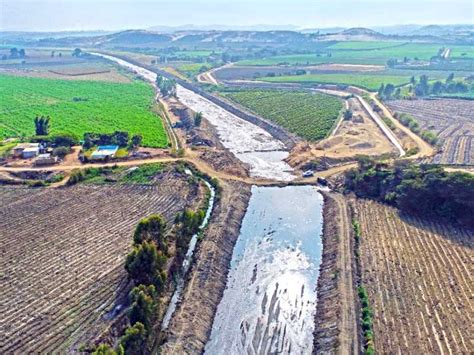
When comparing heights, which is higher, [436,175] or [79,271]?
[436,175]

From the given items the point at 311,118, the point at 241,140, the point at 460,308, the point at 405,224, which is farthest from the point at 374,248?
the point at 311,118

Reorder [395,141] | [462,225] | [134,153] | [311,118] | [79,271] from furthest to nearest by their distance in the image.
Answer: [311,118] < [395,141] < [134,153] < [462,225] < [79,271]

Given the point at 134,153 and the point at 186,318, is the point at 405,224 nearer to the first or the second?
the point at 186,318

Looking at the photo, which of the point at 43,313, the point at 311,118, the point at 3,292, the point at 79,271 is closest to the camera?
the point at 43,313

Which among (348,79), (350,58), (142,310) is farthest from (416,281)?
(350,58)

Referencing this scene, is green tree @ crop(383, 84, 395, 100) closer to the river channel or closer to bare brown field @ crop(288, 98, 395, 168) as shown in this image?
bare brown field @ crop(288, 98, 395, 168)

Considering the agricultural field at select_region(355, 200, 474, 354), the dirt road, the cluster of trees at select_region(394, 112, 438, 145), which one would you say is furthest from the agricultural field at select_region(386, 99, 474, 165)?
the agricultural field at select_region(355, 200, 474, 354)

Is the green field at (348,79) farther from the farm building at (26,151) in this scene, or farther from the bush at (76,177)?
the bush at (76,177)

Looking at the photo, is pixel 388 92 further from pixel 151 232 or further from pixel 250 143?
pixel 151 232
